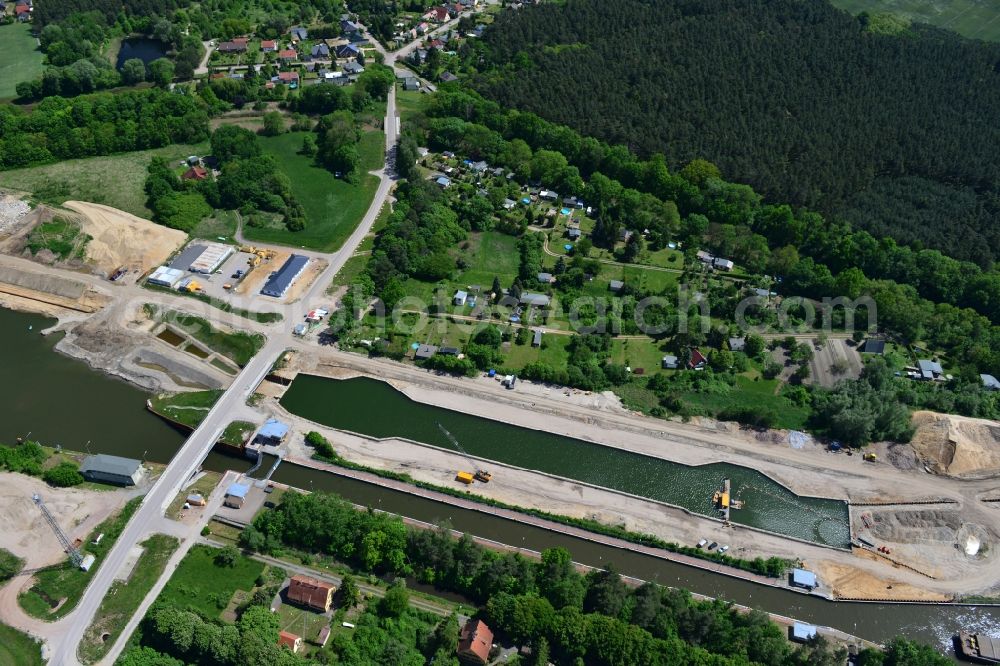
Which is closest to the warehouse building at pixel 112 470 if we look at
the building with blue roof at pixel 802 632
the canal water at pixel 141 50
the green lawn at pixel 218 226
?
the green lawn at pixel 218 226

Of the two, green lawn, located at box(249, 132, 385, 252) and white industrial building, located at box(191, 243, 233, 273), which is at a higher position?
green lawn, located at box(249, 132, 385, 252)

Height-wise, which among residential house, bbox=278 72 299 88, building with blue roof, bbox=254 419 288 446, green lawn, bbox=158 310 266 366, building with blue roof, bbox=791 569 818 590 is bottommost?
building with blue roof, bbox=791 569 818 590

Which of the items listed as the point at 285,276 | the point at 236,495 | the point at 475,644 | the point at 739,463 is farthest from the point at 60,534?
the point at 739,463

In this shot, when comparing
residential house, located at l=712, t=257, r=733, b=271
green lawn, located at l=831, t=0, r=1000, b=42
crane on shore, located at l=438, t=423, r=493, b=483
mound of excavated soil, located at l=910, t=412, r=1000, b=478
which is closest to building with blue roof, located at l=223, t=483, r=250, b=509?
crane on shore, located at l=438, t=423, r=493, b=483

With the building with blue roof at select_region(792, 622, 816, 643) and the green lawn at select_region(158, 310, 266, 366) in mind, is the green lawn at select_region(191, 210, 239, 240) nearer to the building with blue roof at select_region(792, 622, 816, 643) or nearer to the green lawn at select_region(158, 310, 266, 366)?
the green lawn at select_region(158, 310, 266, 366)

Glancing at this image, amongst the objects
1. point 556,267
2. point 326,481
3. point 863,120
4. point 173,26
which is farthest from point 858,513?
point 173,26

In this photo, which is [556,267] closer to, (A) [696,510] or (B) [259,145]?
(A) [696,510]

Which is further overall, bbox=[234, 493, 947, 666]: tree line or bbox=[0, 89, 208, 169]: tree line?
bbox=[0, 89, 208, 169]: tree line
